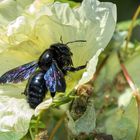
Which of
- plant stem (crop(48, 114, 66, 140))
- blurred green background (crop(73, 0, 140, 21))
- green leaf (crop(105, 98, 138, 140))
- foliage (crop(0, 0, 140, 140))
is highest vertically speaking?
foliage (crop(0, 0, 140, 140))

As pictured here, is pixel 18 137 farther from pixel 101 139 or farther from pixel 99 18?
pixel 99 18

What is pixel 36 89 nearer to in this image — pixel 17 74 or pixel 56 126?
pixel 17 74

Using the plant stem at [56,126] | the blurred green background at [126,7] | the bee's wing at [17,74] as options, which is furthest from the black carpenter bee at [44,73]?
the blurred green background at [126,7]

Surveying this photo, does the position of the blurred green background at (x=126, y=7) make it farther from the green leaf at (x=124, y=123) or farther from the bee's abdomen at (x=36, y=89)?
the bee's abdomen at (x=36, y=89)

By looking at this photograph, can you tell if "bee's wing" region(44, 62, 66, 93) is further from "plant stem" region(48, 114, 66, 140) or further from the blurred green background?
the blurred green background

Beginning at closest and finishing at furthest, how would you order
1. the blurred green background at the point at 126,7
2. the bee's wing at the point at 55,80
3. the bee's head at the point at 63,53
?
the bee's wing at the point at 55,80 → the bee's head at the point at 63,53 → the blurred green background at the point at 126,7

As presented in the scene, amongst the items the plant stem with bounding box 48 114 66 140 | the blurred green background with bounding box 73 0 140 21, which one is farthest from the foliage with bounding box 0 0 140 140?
the blurred green background with bounding box 73 0 140 21

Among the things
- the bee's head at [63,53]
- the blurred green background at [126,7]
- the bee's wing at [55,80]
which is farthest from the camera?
the blurred green background at [126,7]
